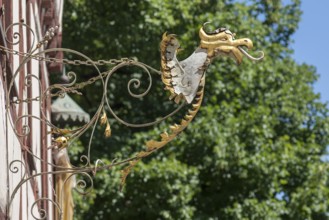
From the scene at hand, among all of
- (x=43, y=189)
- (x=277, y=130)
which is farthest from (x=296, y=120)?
(x=43, y=189)

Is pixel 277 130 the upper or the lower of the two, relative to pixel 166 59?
upper

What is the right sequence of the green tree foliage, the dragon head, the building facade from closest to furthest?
the dragon head → the building facade → the green tree foliage

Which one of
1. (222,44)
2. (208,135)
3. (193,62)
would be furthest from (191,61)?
(208,135)

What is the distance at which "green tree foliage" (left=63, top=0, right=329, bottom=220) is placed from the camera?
31.9 m

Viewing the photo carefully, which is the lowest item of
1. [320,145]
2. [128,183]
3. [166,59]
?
[166,59]

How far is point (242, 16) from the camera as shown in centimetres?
3531

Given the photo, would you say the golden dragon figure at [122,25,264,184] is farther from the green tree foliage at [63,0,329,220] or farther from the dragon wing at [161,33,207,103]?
the green tree foliage at [63,0,329,220]

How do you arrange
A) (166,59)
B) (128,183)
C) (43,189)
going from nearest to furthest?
(166,59)
(43,189)
(128,183)

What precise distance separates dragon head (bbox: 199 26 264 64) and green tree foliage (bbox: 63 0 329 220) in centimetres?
2053

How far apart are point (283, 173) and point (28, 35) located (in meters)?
18.1

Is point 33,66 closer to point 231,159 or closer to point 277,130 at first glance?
point 231,159

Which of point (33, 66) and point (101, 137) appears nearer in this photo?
point (33, 66)

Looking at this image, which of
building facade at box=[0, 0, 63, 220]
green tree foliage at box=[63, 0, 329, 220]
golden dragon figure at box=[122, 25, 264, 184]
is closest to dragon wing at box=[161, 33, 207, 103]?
golden dragon figure at box=[122, 25, 264, 184]

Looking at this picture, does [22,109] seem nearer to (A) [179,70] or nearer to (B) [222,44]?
(A) [179,70]
